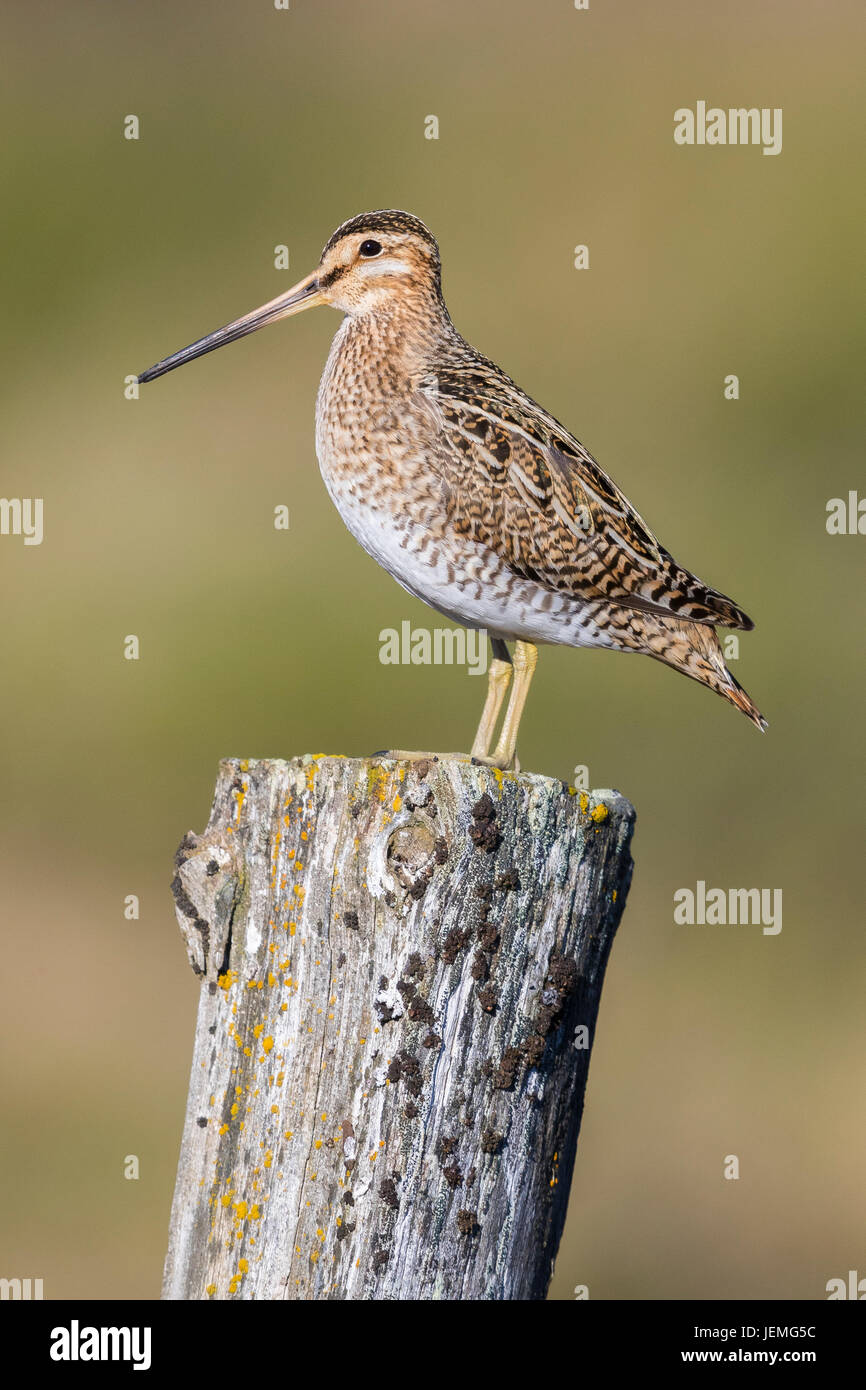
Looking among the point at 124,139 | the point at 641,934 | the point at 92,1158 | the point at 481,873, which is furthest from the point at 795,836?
the point at 124,139

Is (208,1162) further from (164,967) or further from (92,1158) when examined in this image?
(164,967)

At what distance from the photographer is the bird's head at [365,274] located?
6.94m

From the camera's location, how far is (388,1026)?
4.46 metres

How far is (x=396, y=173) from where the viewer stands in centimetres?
2028

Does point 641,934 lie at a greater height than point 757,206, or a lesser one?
lesser

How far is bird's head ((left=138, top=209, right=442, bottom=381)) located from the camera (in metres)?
6.94

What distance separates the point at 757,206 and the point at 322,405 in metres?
14.6

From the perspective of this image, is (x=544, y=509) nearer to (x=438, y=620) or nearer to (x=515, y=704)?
(x=515, y=704)

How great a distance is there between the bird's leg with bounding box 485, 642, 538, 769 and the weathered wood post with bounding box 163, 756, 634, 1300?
1387 millimetres
